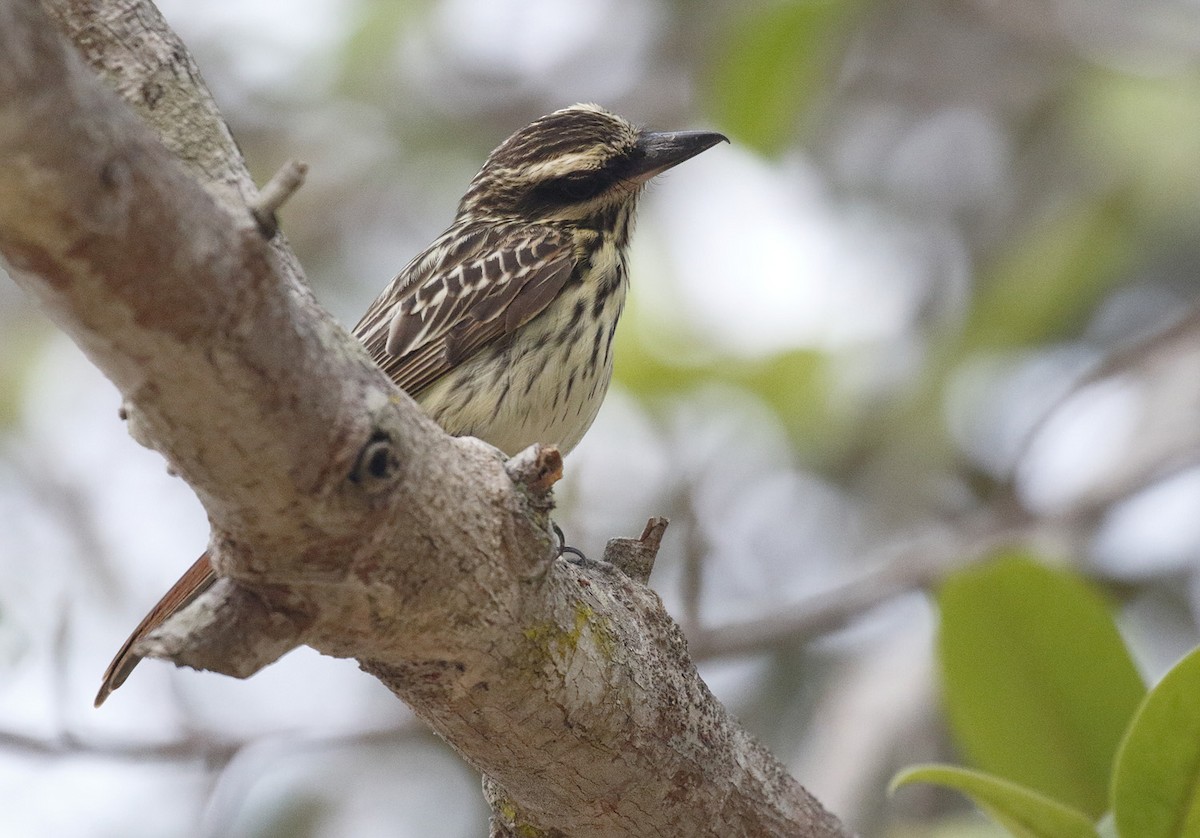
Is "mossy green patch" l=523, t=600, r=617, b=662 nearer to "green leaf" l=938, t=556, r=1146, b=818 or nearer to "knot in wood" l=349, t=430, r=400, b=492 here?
"knot in wood" l=349, t=430, r=400, b=492

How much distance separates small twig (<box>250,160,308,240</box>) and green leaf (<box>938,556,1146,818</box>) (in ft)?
6.05

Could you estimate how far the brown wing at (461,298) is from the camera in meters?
3.42

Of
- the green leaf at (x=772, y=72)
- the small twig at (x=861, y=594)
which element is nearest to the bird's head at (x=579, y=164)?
the green leaf at (x=772, y=72)

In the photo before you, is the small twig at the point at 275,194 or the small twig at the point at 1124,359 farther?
the small twig at the point at 1124,359

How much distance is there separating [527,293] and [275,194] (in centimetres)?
203

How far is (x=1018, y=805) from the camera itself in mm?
2369

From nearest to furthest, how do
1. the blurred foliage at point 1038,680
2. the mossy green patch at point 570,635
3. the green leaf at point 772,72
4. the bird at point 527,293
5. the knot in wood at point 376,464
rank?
the knot in wood at point 376,464
the mossy green patch at point 570,635
the blurred foliage at point 1038,680
the bird at point 527,293
the green leaf at point 772,72

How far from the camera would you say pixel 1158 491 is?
476 centimetres

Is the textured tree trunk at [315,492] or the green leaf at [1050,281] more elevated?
the green leaf at [1050,281]

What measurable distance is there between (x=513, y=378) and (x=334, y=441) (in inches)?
66.7

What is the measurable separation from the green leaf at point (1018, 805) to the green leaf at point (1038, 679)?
0.43 metres

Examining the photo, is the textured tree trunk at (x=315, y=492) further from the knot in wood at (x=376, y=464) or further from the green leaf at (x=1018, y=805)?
the green leaf at (x=1018, y=805)

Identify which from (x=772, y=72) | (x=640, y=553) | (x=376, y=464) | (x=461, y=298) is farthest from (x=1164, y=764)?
(x=772, y=72)

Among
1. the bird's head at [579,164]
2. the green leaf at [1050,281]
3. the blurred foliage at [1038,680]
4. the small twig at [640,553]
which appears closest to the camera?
the small twig at [640,553]
